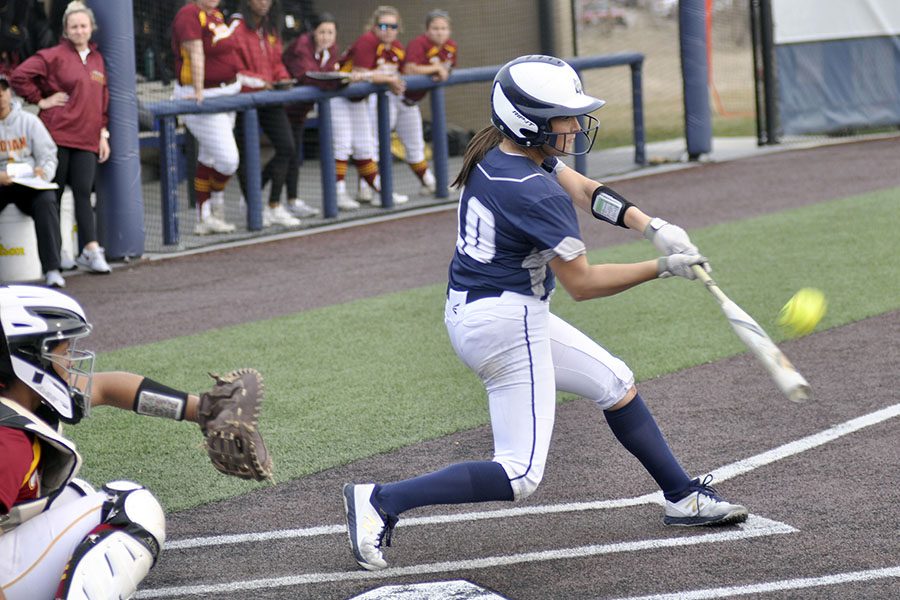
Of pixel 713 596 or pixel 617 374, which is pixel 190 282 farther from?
pixel 713 596

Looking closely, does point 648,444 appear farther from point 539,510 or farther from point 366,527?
point 366,527

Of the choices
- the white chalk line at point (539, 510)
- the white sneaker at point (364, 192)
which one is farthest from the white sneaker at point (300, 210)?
the white chalk line at point (539, 510)

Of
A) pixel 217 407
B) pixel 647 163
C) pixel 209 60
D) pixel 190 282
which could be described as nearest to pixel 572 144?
pixel 217 407

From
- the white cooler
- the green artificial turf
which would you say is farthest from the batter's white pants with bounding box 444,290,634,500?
the white cooler

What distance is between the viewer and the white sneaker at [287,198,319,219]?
12844 millimetres

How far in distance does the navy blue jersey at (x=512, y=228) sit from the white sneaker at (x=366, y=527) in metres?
0.80

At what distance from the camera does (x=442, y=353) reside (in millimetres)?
7281

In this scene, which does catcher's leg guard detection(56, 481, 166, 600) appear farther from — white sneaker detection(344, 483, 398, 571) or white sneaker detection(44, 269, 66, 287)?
white sneaker detection(44, 269, 66, 287)

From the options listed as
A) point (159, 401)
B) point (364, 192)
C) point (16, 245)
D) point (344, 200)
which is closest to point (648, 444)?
point (159, 401)

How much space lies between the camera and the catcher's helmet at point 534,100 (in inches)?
160

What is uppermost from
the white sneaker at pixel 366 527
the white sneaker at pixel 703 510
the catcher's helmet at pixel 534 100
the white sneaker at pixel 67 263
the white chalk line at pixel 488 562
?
the catcher's helmet at pixel 534 100

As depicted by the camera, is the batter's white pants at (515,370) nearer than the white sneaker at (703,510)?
Yes

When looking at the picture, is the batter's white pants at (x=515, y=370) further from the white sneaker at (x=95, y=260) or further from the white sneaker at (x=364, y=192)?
the white sneaker at (x=364, y=192)

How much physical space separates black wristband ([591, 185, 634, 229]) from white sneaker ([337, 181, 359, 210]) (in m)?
8.71
